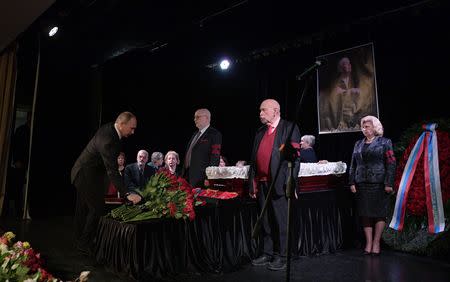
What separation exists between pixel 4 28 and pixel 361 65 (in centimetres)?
517

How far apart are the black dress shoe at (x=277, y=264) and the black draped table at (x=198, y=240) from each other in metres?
0.26

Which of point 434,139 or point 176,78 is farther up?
point 176,78

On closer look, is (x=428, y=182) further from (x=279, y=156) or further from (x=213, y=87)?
(x=213, y=87)

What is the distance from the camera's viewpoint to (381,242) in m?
4.56

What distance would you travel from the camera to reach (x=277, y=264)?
326cm

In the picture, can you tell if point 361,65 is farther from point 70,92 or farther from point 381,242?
point 70,92

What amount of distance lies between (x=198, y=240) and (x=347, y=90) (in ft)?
13.8

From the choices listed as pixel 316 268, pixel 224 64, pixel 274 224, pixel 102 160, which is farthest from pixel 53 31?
pixel 316 268

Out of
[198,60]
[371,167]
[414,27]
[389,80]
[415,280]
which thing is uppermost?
[198,60]

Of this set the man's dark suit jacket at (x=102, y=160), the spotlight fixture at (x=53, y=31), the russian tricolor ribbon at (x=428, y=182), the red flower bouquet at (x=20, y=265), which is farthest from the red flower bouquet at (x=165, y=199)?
the spotlight fixture at (x=53, y=31)

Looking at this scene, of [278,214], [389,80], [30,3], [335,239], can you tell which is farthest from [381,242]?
[30,3]

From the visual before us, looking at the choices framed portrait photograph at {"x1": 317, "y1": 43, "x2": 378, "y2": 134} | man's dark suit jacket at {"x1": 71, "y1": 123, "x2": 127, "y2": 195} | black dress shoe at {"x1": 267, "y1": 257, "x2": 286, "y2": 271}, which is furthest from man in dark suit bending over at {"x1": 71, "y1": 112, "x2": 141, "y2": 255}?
framed portrait photograph at {"x1": 317, "y1": 43, "x2": 378, "y2": 134}

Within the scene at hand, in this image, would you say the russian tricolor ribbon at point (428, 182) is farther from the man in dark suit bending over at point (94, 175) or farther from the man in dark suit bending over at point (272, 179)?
the man in dark suit bending over at point (94, 175)

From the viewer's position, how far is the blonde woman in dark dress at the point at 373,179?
394cm
